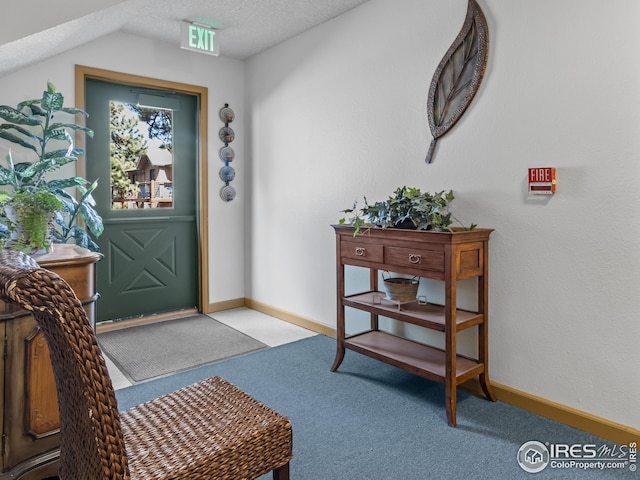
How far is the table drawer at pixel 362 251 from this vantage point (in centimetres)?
257

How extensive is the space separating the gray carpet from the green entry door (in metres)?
0.37

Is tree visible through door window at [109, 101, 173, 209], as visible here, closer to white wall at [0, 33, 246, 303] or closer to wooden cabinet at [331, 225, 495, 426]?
white wall at [0, 33, 246, 303]

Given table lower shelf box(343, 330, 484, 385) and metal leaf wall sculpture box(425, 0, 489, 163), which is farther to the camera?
metal leaf wall sculpture box(425, 0, 489, 163)

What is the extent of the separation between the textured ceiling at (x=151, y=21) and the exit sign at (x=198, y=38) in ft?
0.26

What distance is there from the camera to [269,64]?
13.6 feet

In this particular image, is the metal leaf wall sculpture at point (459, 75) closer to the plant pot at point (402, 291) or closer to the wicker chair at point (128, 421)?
the plant pot at point (402, 291)

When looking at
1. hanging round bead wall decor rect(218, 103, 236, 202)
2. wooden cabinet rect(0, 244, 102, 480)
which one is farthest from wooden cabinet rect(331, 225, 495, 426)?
hanging round bead wall decor rect(218, 103, 236, 202)

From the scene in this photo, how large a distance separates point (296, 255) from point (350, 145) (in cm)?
113

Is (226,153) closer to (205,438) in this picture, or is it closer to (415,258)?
(415,258)

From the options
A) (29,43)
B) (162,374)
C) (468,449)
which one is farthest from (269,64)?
(468,449)

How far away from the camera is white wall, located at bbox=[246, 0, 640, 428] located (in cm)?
202

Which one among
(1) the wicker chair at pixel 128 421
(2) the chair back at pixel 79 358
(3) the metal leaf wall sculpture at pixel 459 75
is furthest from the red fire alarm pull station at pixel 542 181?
(2) the chair back at pixel 79 358

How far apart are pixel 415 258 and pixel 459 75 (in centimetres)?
115

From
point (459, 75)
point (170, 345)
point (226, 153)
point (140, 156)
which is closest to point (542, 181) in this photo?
point (459, 75)
